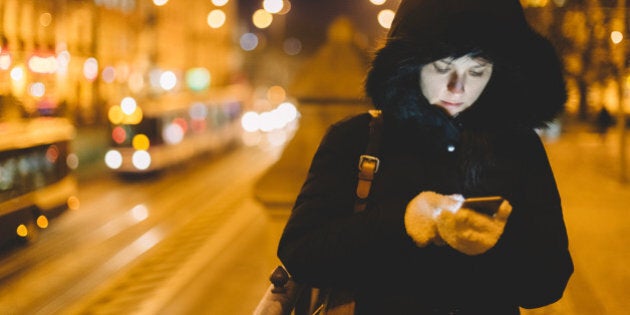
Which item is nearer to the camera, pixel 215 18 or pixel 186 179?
pixel 186 179

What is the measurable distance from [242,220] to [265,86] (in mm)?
66510

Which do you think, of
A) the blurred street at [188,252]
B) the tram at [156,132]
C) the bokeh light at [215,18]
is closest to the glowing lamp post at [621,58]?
the blurred street at [188,252]

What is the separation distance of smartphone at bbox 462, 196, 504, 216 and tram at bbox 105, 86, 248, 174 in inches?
788

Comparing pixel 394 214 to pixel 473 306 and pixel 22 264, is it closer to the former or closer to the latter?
pixel 473 306

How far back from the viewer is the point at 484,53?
6.81 feet

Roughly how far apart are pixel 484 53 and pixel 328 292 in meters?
0.86

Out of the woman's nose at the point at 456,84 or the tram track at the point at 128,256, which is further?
the tram track at the point at 128,256

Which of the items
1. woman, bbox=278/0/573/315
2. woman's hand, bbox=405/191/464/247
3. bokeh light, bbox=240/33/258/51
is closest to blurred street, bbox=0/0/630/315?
woman, bbox=278/0/573/315

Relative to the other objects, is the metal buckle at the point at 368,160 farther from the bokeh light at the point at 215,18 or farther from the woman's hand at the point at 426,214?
the bokeh light at the point at 215,18

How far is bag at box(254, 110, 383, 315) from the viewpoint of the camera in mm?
1945

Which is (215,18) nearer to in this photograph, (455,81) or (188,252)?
(188,252)

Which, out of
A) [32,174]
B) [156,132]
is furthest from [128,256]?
[156,132]

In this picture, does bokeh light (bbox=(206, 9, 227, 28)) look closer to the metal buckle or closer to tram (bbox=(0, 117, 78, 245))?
tram (bbox=(0, 117, 78, 245))

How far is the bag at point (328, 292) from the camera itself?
1945 mm
